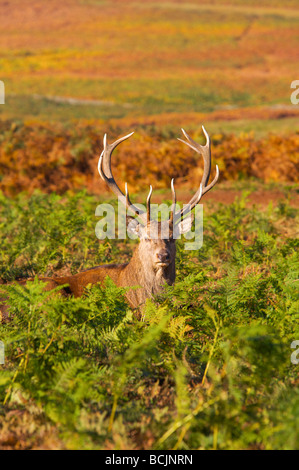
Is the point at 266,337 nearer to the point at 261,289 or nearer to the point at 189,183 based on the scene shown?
the point at 261,289

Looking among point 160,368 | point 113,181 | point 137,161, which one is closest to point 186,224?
point 113,181

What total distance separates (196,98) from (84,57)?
3281 centimetres

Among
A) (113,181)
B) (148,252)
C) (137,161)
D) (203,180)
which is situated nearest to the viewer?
(148,252)

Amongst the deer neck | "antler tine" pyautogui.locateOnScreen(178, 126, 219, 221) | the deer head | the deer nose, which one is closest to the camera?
the deer nose

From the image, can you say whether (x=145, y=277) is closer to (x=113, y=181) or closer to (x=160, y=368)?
(x=113, y=181)

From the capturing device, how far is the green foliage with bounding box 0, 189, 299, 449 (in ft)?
12.5

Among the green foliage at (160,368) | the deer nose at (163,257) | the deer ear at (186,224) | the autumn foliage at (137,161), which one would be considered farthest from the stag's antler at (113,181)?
the autumn foliage at (137,161)

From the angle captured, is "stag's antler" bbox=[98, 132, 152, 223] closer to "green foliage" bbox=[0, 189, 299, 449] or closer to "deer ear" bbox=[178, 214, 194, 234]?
"deer ear" bbox=[178, 214, 194, 234]

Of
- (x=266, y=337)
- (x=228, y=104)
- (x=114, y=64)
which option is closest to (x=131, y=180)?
(x=266, y=337)

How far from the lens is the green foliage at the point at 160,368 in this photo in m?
3.81

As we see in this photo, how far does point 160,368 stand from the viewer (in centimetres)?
485

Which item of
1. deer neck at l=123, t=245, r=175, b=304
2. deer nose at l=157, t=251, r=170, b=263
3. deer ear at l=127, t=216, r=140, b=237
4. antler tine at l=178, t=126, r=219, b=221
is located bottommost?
deer neck at l=123, t=245, r=175, b=304

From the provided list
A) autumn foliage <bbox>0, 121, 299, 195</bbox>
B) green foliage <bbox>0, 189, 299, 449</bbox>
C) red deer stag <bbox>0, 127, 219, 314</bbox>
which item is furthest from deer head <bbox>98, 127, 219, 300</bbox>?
autumn foliage <bbox>0, 121, 299, 195</bbox>

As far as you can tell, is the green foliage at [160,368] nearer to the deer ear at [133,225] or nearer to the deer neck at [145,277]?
the deer neck at [145,277]
